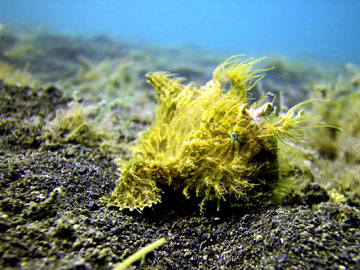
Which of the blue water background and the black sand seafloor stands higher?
the blue water background

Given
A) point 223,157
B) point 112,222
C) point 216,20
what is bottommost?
point 112,222

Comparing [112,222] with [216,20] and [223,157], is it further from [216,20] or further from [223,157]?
[216,20]

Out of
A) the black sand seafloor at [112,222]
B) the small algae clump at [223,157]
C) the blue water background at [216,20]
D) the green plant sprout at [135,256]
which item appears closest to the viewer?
the green plant sprout at [135,256]

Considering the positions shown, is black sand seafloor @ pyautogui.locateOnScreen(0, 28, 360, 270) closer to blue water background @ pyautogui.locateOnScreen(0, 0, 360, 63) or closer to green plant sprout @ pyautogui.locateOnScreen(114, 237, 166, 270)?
green plant sprout @ pyautogui.locateOnScreen(114, 237, 166, 270)

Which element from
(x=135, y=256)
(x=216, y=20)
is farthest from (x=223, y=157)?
(x=216, y=20)

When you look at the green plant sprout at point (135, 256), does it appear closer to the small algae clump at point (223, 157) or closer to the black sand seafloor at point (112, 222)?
the black sand seafloor at point (112, 222)

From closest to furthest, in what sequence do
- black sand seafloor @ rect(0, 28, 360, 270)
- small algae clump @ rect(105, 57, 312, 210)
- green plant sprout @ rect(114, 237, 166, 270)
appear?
green plant sprout @ rect(114, 237, 166, 270) < black sand seafloor @ rect(0, 28, 360, 270) < small algae clump @ rect(105, 57, 312, 210)

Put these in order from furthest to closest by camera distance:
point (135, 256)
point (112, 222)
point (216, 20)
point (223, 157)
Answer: point (216, 20) < point (223, 157) < point (112, 222) < point (135, 256)

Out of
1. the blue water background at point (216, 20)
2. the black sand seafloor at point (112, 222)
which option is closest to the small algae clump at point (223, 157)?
the black sand seafloor at point (112, 222)

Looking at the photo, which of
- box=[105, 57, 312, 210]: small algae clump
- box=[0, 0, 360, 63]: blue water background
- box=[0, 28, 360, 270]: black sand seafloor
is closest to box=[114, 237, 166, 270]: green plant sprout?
box=[0, 28, 360, 270]: black sand seafloor
